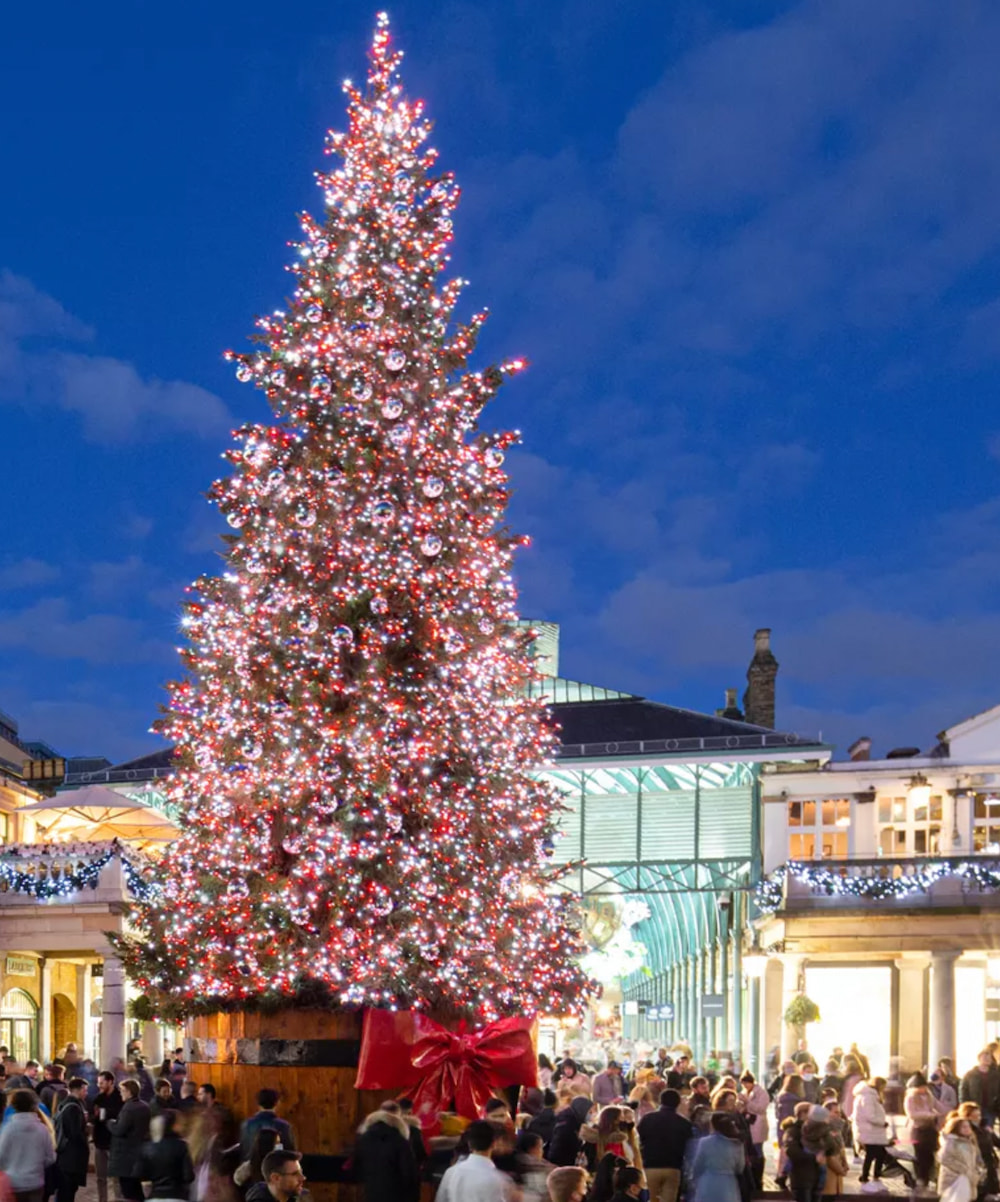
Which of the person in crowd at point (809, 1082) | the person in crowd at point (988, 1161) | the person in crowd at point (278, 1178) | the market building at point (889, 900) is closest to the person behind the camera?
the person in crowd at point (278, 1178)

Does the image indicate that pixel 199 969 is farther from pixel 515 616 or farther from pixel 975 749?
pixel 975 749

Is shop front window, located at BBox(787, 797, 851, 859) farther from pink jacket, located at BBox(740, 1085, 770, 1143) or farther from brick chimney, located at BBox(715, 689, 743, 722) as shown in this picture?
pink jacket, located at BBox(740, 1085, 770, 1143)

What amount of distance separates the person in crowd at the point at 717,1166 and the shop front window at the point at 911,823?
95.5ft

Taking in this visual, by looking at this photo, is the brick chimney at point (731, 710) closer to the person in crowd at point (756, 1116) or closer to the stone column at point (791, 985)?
the stone column at point (791, 985)

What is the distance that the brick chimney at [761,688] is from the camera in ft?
171

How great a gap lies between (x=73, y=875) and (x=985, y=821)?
21.2 m

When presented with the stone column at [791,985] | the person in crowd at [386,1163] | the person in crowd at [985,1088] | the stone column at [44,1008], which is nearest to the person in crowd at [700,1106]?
the person in crowd at [386,1163]

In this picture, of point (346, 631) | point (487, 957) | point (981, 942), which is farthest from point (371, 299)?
point (981, 942)

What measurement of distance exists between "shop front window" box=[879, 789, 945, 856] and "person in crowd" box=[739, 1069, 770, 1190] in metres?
19.8

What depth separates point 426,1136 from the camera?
16.0 meters

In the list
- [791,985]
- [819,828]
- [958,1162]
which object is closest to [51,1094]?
[958,1162]

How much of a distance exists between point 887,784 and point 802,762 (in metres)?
2.33

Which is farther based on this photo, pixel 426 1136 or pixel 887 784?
pixel 887 784

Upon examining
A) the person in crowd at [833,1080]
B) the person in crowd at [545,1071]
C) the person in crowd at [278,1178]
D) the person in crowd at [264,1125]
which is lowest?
the person in crowd at [833,1080]
